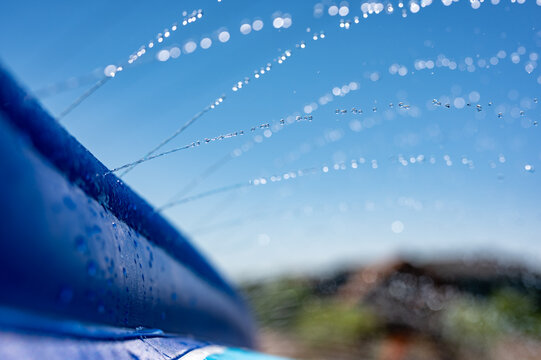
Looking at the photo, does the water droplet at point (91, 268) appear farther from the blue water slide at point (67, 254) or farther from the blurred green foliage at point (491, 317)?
the blurred green foliage at point (491, 317)

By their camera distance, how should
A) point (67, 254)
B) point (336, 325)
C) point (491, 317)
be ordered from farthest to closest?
point (491, 317) → point (336, 325) → point (67, 254)

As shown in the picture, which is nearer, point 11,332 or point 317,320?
point 11,332

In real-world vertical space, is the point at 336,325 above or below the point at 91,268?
above

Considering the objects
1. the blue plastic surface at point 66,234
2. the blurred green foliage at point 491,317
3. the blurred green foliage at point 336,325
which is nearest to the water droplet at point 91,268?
the blue plastic surface at point 66,234

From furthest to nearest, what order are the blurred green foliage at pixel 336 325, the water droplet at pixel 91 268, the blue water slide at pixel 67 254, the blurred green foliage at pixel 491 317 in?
the blurred green foliage at pixel 491 317 < the blurred green foliage at pixel 336 325 < the water droplet at pixel 91 268 < the blue water slide at pixel 67 254

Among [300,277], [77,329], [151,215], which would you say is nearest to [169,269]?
[151,215]

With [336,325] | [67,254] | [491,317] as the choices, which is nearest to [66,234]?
[67,254]

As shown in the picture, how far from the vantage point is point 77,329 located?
0.94 m

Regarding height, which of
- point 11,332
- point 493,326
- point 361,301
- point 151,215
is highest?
point 361,301

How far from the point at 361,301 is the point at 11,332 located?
863 cm

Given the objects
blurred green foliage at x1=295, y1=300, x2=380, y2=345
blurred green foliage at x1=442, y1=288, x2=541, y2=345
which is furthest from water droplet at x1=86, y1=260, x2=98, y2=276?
blurred green foliage at x1=442, y1=288, x2=541, y2=345

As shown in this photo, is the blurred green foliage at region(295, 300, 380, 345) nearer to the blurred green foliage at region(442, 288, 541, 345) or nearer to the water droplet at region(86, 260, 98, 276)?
the blurred green foliage at region(442, 288, 541, 345)

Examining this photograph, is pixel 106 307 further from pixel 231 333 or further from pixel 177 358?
pixel 231 333

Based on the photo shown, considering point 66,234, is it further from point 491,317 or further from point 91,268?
point 491,317
